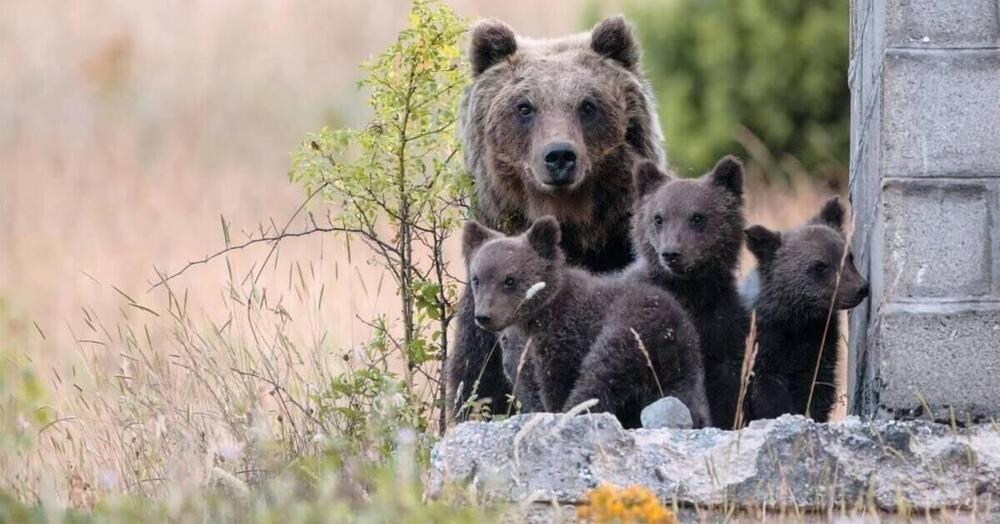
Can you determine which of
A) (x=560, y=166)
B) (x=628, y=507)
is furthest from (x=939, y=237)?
(x=560, y=166)

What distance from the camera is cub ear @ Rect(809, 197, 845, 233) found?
6.37 m

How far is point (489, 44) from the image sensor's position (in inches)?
305

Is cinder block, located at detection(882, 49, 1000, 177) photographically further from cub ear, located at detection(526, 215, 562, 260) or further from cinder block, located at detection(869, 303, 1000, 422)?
cub ear, located at detection(526, 215, 562, 260)

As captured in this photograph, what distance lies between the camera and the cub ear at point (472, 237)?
651 centimetres

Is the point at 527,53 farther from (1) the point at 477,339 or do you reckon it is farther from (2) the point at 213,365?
(2) the point at 213,365

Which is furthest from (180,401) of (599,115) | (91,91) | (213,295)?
(91,91)

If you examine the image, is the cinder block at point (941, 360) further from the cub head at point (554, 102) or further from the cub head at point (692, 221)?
the cub head at point (554, 102)

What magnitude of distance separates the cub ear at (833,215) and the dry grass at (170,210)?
1755 mm

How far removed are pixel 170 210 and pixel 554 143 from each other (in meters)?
10.2

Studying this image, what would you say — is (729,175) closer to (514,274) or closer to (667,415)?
(514,274)

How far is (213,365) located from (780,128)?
10.1 meters

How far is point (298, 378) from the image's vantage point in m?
6.47

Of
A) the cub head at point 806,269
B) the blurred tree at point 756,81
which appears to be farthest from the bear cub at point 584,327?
the blurred tree at point 756,81

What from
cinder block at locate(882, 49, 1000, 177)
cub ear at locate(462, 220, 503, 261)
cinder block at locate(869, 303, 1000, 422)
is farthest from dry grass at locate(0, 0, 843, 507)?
cinder block at locate(882, 49, 1000, 177)
